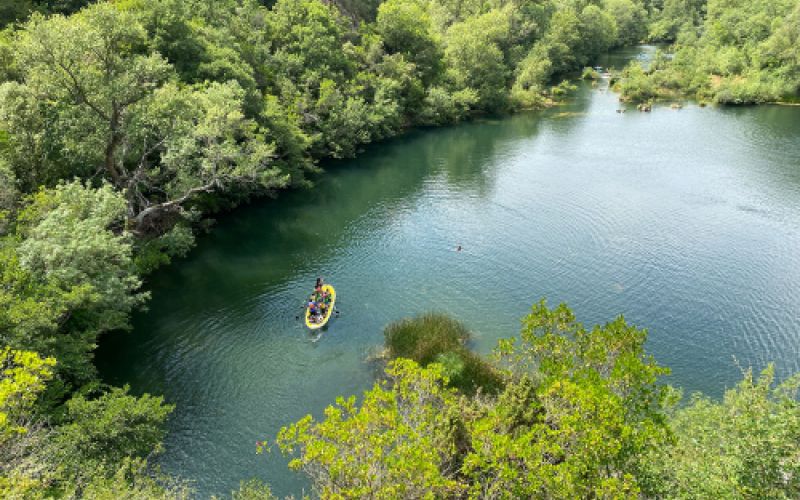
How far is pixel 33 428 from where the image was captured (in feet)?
63.1

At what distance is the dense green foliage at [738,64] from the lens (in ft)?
290

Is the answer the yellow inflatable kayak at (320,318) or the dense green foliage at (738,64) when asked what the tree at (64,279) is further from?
the dense green foliage at (738,64)

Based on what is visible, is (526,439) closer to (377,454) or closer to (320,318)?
(377,454)

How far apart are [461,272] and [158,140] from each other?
84.1 feet

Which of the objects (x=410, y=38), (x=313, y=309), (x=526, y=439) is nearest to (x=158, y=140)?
(x=313, y=309)

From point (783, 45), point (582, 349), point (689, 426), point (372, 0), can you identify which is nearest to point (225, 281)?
point (582, 349)

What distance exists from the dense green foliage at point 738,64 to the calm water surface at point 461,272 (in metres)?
26.6

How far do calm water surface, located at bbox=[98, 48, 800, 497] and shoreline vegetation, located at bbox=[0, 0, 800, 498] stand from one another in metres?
2.55

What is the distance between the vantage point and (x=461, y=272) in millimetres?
39344

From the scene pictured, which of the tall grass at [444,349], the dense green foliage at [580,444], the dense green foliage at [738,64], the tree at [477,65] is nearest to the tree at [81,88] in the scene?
the tall grass at [444,349]

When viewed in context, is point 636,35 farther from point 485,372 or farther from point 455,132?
point 485,372

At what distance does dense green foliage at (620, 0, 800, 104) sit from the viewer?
290ft

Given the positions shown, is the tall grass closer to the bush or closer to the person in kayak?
the bush

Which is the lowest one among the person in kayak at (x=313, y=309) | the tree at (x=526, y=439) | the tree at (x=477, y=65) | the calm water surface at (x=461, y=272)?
the calm water surface at (x=461, y=272)
